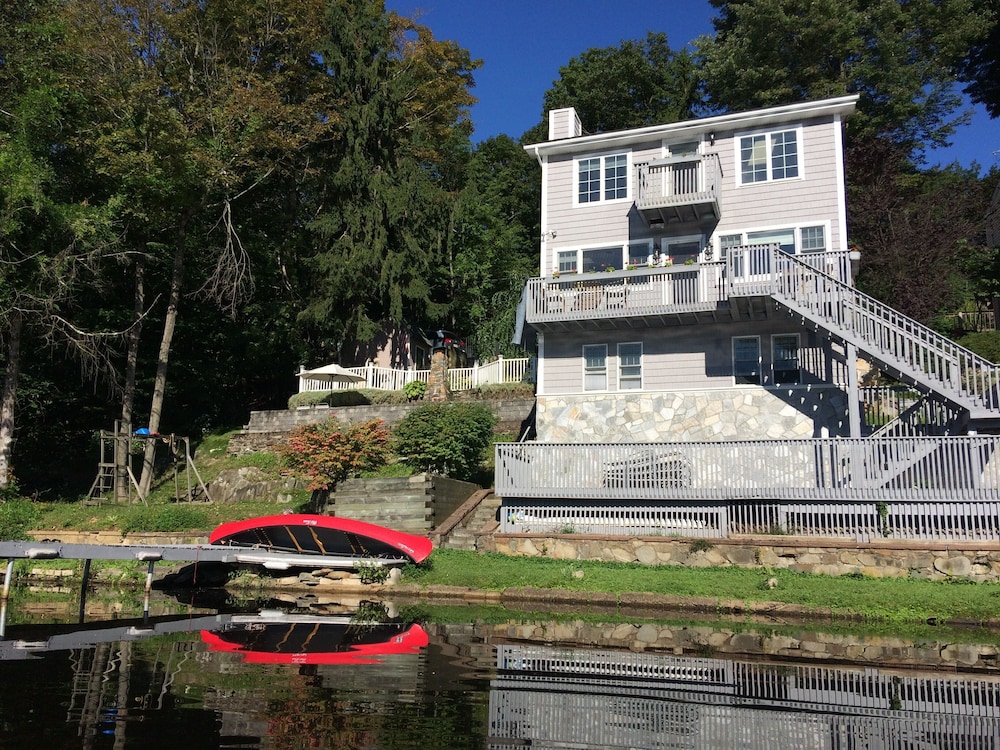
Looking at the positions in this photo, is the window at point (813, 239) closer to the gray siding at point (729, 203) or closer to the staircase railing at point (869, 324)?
the gray siding at point (729, 203)

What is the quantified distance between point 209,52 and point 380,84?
7455mm

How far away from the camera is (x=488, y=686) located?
9.01m

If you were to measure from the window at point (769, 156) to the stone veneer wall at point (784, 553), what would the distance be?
11691 mm

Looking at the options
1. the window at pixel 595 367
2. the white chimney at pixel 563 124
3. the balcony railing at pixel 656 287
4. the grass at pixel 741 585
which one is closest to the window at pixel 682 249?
the balcony railing at pixel 656 287

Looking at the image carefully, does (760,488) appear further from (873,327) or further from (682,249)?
(682,249)

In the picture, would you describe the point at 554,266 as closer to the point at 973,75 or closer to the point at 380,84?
the point at 380,84

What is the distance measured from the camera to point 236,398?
1532 inches

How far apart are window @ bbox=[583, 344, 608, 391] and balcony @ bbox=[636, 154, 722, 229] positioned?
4.27m

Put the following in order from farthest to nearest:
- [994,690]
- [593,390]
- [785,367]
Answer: [593,390], [785,367], [994,690]

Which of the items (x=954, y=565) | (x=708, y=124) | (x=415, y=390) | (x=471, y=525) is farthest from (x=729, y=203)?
(x=415, y=390)

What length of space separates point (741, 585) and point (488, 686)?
8.30 meters

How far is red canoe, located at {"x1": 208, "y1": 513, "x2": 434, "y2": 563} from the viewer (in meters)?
17.5

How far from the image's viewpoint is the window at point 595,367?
80.9ft

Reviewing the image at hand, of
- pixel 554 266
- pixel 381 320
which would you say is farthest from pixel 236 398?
pixel 554 266
